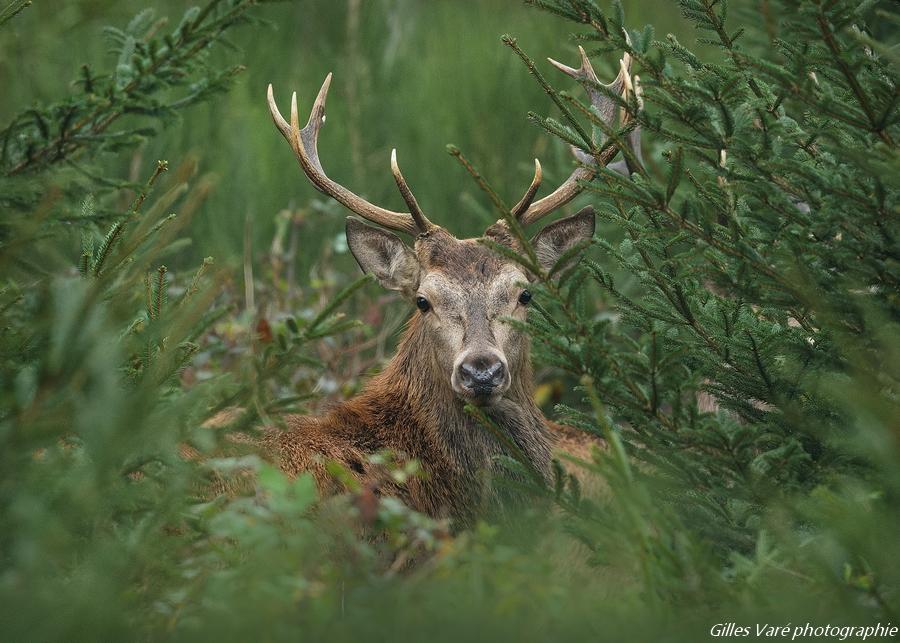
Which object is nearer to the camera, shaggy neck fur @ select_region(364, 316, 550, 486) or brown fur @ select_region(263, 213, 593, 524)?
brown fur @ select_region(263, 213, 593, 524)

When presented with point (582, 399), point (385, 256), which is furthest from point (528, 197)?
point (582, 399)

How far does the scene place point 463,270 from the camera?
16.0ft

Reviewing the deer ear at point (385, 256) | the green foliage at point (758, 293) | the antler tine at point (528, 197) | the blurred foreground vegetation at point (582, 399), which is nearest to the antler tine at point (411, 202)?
the deer ear at point (385, 256)

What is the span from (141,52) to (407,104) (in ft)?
18.8

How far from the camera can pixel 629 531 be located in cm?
263

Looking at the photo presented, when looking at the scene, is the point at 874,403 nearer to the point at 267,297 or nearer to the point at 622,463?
the point at 622,463

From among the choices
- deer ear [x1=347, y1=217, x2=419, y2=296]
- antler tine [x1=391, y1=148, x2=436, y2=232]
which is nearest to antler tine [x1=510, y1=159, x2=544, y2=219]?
antler tine [x1=391, y1=148, x2=436, y2=232]

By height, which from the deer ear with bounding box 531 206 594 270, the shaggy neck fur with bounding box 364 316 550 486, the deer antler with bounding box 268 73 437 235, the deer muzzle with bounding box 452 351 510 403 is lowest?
the shaggy neck fur with bounding box 364 316 550 486

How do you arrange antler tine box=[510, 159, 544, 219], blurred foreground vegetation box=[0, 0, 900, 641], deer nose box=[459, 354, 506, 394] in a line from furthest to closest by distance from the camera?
antler tine box=[510, 159, 544, 219] → deer nose box=[459, 354, 506, 394] → blurred foreground vegetation box=[0, 0, 900, 641]

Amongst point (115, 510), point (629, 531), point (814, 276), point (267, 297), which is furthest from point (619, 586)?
point (267, 297)

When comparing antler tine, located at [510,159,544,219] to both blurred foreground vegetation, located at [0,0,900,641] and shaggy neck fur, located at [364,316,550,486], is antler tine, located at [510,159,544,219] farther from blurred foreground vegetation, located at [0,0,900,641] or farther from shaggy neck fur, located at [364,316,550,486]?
blurred foreground vegetation, located at [0,0,900,641]

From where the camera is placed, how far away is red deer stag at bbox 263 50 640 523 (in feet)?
14.7

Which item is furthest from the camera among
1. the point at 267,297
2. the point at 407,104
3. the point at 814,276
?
the point at 407,104

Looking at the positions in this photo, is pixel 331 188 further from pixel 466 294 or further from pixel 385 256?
pixel 466 294
